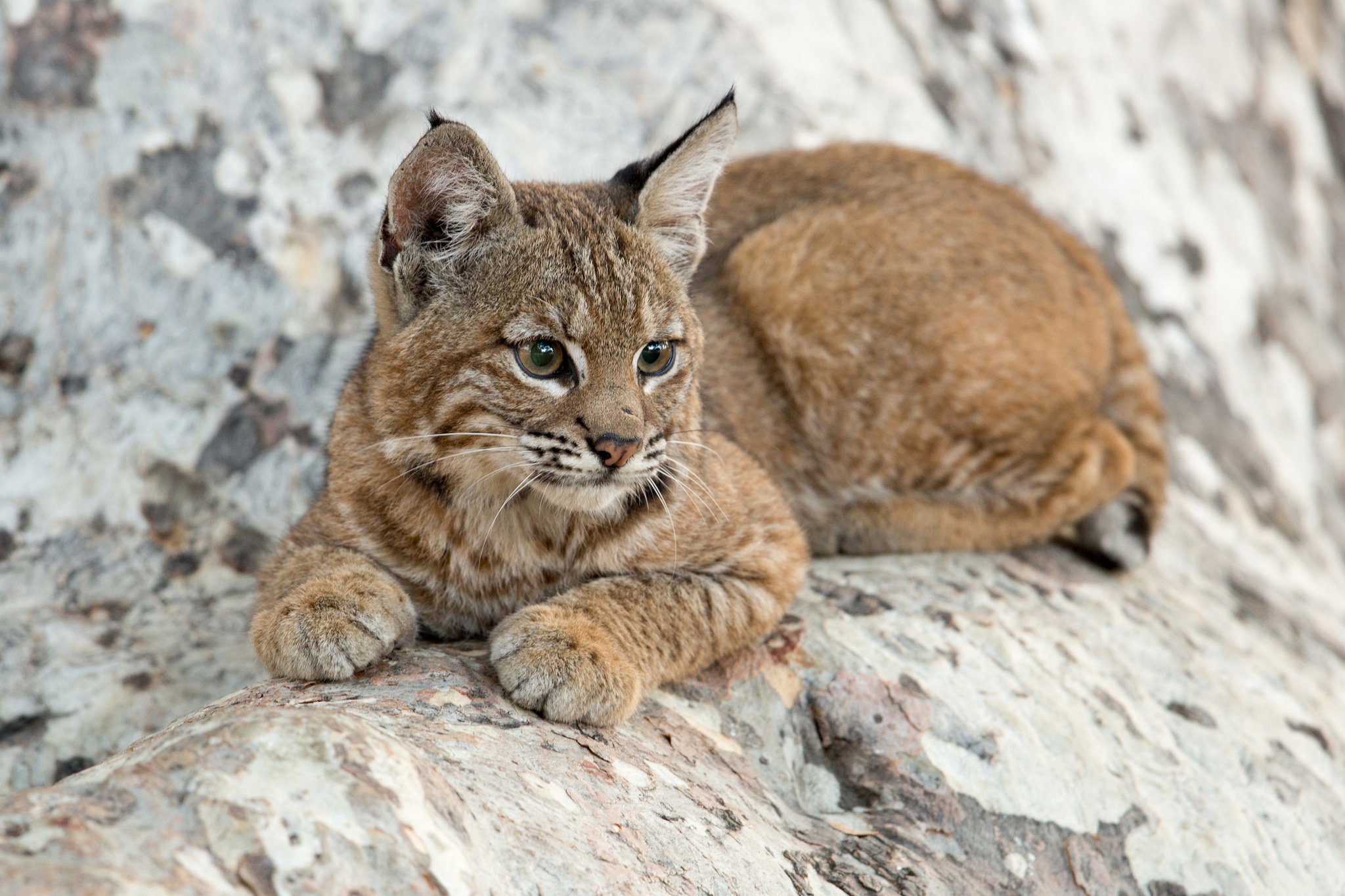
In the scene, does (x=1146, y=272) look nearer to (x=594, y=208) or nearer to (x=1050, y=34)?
(x=1050, y=34)

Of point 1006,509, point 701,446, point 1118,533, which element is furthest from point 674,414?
point 1118,533

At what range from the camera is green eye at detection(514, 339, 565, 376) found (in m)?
3.29

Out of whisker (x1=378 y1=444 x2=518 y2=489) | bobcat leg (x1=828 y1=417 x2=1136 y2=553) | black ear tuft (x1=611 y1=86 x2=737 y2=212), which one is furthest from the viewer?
bobcat leg (x1=828 y1=417 x2=1136 y2=553)

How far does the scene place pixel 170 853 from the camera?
6.37ft

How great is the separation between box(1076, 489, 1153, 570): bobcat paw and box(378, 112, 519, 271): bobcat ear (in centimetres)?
292

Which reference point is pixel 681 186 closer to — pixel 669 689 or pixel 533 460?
pixel 533 460

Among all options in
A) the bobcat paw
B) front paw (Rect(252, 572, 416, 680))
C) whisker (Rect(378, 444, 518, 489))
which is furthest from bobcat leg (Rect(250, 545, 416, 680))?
the bobcat paw

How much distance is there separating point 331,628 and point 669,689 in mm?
1062

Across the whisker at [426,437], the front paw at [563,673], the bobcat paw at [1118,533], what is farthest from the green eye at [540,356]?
Result: the bobcat paw at [1118,533]

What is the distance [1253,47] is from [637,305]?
22.4 feet

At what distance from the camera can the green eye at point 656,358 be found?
3.49 metres

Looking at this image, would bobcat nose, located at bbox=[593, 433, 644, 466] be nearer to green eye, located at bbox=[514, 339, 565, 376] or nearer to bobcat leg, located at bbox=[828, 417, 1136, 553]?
green eye, located at bbox=[514, 339, 565, 376]

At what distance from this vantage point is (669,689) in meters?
3.55

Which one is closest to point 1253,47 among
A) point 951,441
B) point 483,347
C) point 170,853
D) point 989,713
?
point 951,441
